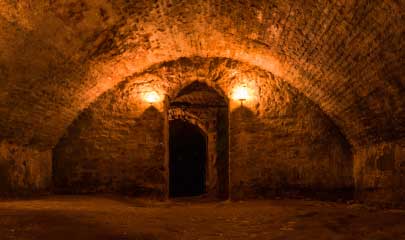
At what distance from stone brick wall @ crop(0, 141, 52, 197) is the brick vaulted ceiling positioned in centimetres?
21

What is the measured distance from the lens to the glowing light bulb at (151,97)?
8414 millimetres

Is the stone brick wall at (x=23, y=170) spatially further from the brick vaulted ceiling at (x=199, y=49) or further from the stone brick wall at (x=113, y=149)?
the stone brick wall at (x=113, y=149)

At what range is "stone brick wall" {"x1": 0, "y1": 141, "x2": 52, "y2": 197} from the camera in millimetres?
6900

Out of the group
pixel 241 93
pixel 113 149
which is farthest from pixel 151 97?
pixel 241 93

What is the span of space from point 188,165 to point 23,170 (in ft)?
27.8

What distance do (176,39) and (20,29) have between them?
9.04 ft

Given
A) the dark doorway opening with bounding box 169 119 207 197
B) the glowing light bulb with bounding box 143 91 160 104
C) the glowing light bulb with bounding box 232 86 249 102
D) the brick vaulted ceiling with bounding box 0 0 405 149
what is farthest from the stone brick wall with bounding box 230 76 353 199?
the dark doorway opening with bounding box 169 119 207 197

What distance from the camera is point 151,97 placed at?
8422mm

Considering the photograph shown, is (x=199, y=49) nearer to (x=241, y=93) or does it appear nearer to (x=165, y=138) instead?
(x=241, y=93)

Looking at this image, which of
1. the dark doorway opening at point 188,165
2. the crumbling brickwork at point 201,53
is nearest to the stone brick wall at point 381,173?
the crumbling brickwork at point 201,53

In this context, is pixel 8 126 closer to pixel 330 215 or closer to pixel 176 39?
pixel 176 39

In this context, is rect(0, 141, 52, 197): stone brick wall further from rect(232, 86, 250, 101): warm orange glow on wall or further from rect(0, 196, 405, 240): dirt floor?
rect(232, 86, 250, 101): warm orange glow on wall

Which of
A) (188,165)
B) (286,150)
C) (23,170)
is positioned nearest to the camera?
(23,170)

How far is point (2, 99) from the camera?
616cm
